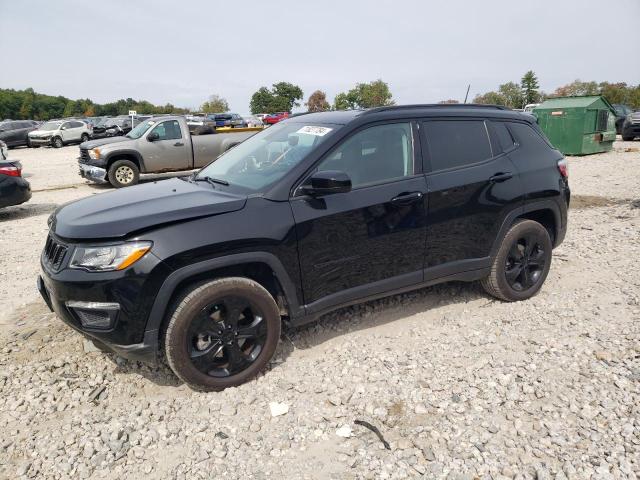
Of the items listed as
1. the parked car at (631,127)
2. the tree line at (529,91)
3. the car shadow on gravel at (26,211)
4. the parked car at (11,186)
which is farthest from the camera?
the tree line at (529,91)

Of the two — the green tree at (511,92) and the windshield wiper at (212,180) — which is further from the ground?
the green tree at (511,92)

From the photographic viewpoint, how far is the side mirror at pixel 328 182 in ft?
9.96

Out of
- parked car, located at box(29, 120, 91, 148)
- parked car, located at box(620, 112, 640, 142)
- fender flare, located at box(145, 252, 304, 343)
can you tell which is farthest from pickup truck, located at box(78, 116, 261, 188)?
parked car, located at box(29, 120, 91, 148)

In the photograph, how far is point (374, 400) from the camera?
300 centimetres

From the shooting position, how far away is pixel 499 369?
10.8ft

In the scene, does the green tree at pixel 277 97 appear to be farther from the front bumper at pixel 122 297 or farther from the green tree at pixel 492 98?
the front bumper at pixel 122 297

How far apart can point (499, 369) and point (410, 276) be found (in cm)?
90

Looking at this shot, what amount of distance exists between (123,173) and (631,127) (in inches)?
774

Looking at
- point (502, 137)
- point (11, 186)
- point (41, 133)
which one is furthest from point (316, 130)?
point (41, 133)

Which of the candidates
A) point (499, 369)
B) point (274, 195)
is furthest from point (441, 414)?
point (274, 195)

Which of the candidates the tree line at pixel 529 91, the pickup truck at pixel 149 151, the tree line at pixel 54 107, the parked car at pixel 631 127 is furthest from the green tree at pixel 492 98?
the pickup truck at pixel 149 151

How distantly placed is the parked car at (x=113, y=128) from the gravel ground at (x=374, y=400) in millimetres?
25006

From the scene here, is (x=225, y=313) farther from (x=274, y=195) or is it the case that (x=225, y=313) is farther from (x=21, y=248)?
(x=21, y=248)

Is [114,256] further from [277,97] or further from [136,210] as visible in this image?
[277,97]
